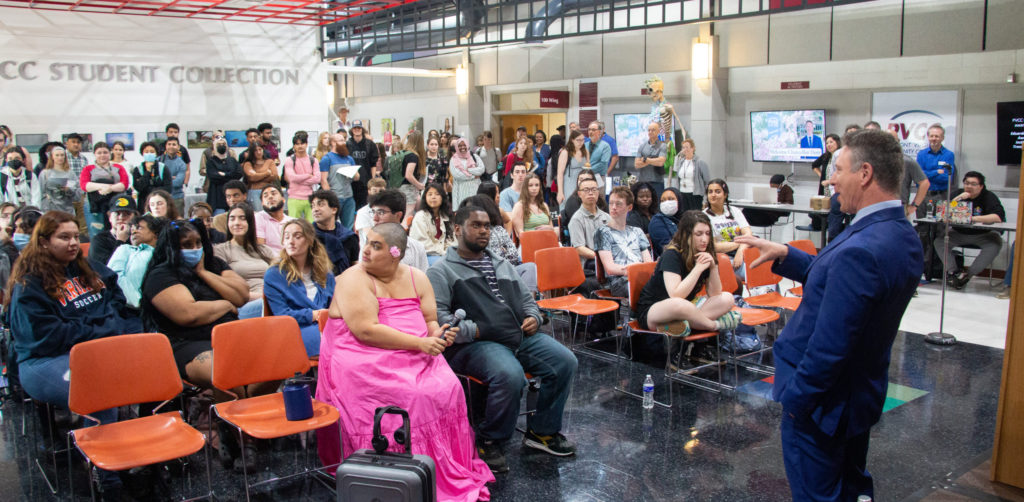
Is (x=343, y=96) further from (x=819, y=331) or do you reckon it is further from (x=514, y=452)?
(x=819, y=331)

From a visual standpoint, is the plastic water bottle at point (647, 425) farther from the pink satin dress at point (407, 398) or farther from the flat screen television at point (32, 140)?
the flat screen television at point (32, 140)

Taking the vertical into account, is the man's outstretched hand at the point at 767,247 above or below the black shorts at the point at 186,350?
above

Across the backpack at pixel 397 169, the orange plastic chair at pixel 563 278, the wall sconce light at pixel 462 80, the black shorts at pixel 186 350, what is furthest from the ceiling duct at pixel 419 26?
the black shorts at pixel 186 350

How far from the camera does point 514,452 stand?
426cm

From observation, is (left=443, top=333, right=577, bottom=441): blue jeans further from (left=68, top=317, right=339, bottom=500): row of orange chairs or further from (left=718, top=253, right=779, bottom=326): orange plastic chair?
(left=718, top=253, right=779, bottom=326): orange plastic chair

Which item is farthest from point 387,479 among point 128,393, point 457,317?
point 128,393

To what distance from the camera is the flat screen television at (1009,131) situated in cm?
856

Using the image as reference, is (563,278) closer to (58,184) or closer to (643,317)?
(643,317)

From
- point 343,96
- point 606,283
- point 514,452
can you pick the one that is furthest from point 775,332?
point 343,96

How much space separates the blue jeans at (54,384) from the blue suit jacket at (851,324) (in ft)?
10.2

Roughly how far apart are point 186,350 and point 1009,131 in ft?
28.4

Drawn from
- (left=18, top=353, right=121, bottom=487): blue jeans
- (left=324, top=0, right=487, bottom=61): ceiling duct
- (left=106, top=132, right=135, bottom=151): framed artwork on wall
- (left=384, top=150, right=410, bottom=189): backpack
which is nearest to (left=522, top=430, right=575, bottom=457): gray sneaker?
(left=18, top=353, right=121, bottom=487): blue jeans

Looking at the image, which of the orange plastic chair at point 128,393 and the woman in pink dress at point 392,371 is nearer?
the orange plastic chair at point 128,393

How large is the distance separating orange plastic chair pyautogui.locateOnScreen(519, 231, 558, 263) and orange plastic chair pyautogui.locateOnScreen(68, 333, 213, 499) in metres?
3.45
